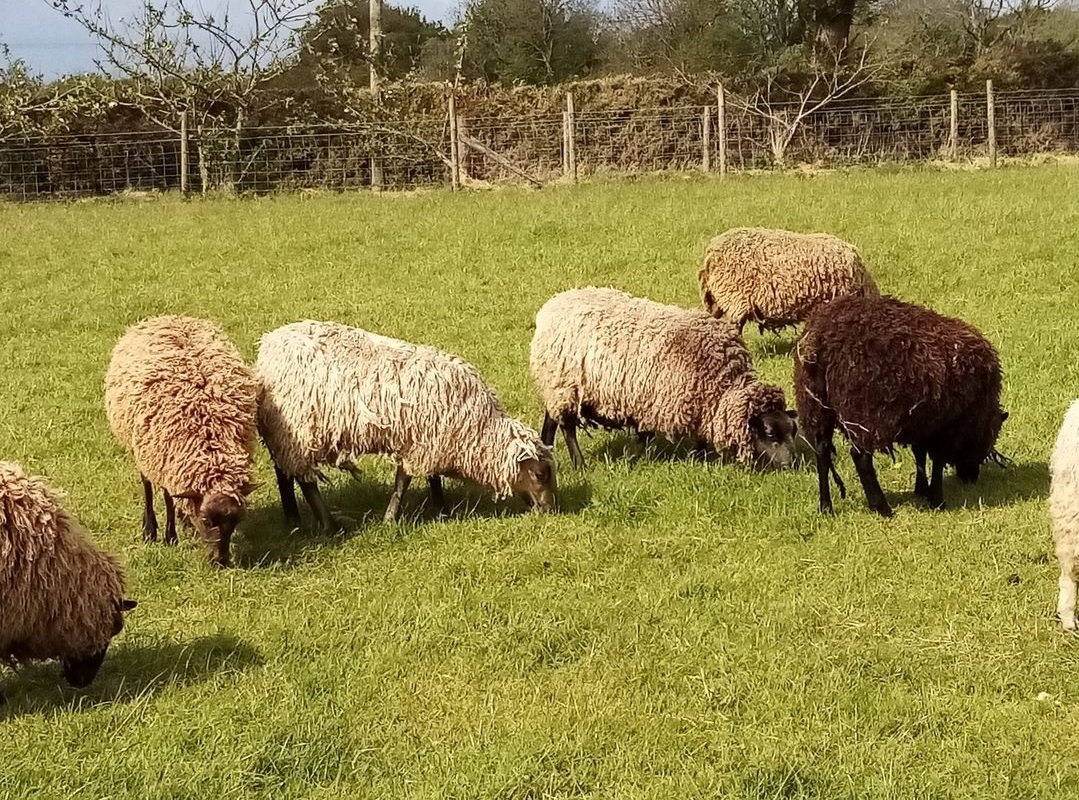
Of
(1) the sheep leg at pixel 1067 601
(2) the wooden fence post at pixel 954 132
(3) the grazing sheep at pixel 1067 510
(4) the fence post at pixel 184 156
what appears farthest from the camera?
(2) the wooden fence post at pixel 954 132

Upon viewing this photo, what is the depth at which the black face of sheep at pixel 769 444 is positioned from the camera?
796cm

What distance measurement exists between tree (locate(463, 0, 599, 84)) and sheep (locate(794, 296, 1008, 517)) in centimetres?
2913

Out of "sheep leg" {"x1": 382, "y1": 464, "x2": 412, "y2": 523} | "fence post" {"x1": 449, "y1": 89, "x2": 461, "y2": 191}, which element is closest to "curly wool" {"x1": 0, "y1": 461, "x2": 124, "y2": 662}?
"sheep leg" {"x1": 382, "y1": 464, "x2": 412, "y2": 523}

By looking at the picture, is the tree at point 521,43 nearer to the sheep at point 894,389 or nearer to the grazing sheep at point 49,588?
the sheep at point 894,389

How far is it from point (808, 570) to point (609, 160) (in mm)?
17833

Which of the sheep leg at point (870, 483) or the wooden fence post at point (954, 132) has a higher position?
the wooden fence post at point (954, 132)

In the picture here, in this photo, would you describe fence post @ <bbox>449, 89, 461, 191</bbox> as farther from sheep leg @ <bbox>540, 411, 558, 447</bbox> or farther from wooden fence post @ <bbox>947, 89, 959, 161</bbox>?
sheep leg @ <bbox>540, 411, 558, 447</bbox>

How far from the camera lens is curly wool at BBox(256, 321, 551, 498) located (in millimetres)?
7043

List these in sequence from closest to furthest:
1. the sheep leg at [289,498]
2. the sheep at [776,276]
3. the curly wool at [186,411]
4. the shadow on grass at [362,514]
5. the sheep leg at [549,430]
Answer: the curly wool at [186,411], the shadow on grass at [362,514], the sheep leg at [289,498], the sheep leg at [549,430], the sheep at [776,276]

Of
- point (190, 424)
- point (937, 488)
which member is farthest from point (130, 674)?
point (937, 488)

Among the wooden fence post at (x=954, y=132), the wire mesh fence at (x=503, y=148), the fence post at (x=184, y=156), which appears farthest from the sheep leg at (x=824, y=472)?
the fence post at (x=184, y=156)

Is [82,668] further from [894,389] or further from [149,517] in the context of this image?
[894,389]

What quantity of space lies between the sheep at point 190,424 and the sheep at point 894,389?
3411 mm

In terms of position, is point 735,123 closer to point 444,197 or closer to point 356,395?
point 444,197
